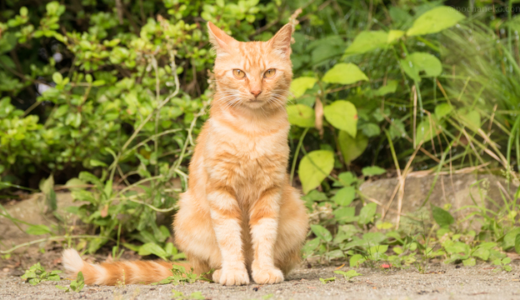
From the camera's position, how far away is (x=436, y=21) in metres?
3.90

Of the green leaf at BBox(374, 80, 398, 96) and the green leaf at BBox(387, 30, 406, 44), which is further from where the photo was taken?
the green leaf at BBox(374, 80, 398, 96)

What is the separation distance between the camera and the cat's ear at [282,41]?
107 inches

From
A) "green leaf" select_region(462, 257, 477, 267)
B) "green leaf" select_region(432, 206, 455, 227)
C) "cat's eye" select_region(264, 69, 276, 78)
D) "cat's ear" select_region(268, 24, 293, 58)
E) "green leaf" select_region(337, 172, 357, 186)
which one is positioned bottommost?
"green leaf" select_region(462, 257, 477, 267)

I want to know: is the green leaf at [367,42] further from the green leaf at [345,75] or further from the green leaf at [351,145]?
the green leaf at [351,145]

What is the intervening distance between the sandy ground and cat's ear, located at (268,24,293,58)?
1223 millimetres

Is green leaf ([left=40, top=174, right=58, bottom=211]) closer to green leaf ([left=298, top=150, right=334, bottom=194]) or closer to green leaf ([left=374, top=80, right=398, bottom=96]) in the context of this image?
green leaf ([left=298, top=150, right=334, bottom=194])

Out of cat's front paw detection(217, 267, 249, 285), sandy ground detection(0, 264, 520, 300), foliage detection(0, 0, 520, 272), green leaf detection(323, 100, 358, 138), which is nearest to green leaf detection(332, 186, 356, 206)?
foliage detection(0, 0, 520, 272)

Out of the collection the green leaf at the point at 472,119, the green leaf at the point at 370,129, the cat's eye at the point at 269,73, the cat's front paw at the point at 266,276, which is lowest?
the cat's front paw at the point at 266,276

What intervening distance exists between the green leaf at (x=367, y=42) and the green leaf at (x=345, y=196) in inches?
42.1

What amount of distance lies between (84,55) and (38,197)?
1.16 m

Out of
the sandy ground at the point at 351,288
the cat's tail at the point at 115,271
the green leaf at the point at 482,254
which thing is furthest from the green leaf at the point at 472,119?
the cat's tail at the point at 115,271

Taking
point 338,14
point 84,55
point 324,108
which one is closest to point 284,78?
point 324,108

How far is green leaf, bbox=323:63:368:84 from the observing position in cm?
384

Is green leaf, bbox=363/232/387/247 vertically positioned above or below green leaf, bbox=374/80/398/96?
below
